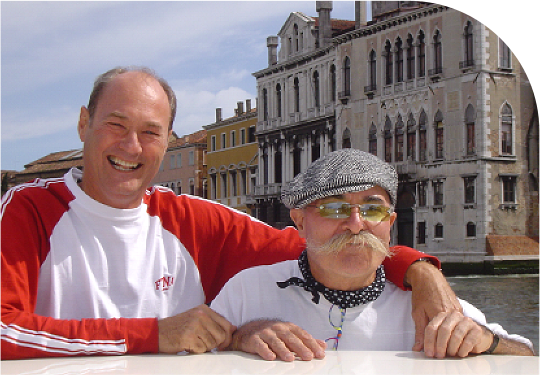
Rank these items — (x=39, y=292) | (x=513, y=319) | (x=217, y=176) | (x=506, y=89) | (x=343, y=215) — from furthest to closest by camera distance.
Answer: (x=217, y=176), (x=506, y=89), (x=513, y=319), (x=39, y=292), (x=343, y=215)

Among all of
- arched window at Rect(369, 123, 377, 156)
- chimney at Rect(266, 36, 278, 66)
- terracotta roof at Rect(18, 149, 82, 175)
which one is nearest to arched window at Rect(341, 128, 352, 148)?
arched window at Rect(369, 123, 377, 156)

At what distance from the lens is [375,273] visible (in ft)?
3.34

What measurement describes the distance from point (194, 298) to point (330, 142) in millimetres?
15004

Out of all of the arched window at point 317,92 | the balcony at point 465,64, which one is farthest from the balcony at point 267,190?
the balcony at point 465,64

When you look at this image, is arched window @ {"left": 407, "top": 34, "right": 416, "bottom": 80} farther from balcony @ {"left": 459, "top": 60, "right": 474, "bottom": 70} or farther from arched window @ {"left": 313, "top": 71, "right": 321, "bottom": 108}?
arched window @ {"left": 313, "top": 71, "right": 321, "bottom": 108}

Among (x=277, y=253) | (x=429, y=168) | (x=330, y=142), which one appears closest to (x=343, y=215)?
(x=277, y=253)

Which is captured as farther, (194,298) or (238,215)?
(238,215)

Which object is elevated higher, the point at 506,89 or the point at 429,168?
the point at 506,89

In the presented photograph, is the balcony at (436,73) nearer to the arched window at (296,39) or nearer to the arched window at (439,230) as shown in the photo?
the arched window at (439,230)

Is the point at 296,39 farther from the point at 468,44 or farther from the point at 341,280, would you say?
the point at 341,280

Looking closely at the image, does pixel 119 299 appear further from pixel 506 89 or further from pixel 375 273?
pixel 506 89

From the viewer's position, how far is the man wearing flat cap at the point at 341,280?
3.08 ft

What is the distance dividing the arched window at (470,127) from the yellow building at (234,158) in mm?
7001

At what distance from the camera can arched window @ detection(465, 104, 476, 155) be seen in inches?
526
